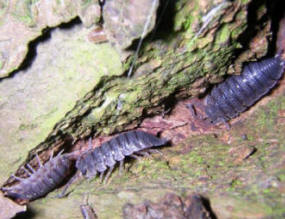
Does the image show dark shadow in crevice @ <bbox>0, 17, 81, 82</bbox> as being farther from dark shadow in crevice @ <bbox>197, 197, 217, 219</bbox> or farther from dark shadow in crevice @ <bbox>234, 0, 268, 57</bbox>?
dark shadow in crevice @ <bbox>197, 197, 217, 219</bbox>

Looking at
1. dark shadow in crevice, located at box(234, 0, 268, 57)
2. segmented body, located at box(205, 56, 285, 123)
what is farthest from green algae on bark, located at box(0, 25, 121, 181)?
segmented body, located at box(205, 56, 285, 123)

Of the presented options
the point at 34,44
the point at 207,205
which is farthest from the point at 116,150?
the point at 34,44

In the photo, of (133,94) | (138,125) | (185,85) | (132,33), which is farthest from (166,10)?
(138,125)

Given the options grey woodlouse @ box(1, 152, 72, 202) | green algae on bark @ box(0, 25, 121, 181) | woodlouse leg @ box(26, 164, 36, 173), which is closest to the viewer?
green algae on bark @ box(0, 25, 121, 181)

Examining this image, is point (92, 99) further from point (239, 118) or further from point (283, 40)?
point (283, 40)

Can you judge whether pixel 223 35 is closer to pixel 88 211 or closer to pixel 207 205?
pixel 207 205

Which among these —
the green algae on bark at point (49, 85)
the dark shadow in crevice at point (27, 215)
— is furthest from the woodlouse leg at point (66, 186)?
the green algae on bark at point (49, 85)
